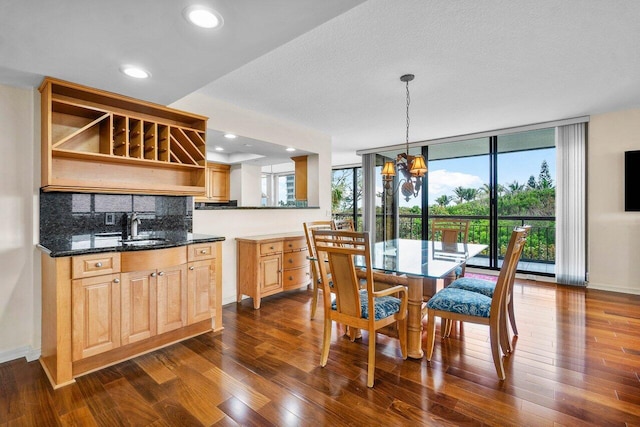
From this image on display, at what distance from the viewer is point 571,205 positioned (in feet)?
14.4

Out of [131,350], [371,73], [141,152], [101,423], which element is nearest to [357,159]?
[371,73]

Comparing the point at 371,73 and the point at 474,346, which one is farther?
the point at 371,73

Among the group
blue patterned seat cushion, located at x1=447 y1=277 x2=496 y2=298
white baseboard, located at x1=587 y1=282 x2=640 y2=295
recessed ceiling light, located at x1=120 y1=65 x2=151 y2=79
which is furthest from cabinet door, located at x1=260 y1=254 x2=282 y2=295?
white baseboard, located at x1=587 y1=282 x2=640 y2=295

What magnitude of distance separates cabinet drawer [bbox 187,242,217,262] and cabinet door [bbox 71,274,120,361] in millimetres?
558

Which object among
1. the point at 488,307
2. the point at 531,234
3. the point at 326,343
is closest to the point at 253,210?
the point at 326,343

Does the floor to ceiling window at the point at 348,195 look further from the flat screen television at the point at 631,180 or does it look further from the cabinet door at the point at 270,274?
the flat screen television at the point at 631,180

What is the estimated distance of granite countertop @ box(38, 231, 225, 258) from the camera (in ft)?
6.82

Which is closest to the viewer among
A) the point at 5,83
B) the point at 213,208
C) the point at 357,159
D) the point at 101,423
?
the point at 101,423

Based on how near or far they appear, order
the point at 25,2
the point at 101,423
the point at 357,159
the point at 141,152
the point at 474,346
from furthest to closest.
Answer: the point at 357,159 → the point at 141,152 → the point at 474,346 → the point at 101,423 → the point at 25,2

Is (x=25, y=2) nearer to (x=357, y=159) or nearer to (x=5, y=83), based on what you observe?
(x=5, y=83)

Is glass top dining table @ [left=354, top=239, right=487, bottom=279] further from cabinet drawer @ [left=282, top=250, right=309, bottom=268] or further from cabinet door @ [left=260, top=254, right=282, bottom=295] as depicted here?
cabinet door @ [left=260, top=254, right=282, bottom=295]

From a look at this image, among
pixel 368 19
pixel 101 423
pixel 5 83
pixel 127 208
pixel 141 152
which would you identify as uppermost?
pixel 368 19

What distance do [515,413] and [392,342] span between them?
1.04 metres

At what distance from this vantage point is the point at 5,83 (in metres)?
2.30
